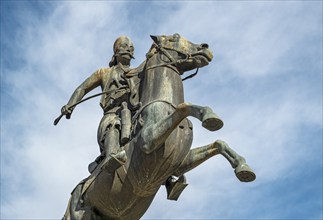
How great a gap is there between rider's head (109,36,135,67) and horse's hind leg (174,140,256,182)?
101 inches

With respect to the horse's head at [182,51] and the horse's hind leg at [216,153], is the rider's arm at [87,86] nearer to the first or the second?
the horse's head at [182,51]

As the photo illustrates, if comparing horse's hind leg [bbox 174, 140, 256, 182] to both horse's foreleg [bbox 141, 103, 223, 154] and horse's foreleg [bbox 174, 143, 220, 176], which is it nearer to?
horse's foreleg [bbox 174, 143, 220, 176]

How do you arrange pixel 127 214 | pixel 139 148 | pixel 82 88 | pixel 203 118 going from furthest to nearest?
pixel 82 88 → pixel 127 214 → pixel 139 148 → pixel 203 118

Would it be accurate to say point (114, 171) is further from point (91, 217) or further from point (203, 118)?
point (203, 118)

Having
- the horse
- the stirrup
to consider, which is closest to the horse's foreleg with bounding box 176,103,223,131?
the horse

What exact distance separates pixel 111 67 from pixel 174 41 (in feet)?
5.54

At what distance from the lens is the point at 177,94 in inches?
414

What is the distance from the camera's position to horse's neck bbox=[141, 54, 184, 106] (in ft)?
34.1

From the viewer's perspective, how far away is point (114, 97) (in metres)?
11.5

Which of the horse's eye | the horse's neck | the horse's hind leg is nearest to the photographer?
the horse's hind leg

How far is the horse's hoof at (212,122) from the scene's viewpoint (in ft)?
29.8

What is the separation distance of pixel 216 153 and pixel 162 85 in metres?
1.39

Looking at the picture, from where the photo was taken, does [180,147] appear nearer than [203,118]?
No

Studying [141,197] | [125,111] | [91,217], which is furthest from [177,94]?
[91,217]
